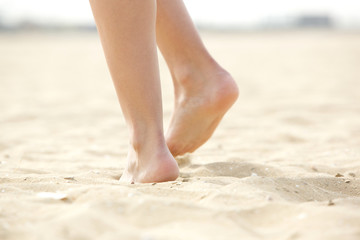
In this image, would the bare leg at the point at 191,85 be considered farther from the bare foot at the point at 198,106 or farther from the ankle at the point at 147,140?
the ankle at the point at 147,140

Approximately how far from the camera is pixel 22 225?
89 centimetres

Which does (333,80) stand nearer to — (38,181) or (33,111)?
(33,111)

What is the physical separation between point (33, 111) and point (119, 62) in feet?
6.95

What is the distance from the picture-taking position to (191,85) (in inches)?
62.6

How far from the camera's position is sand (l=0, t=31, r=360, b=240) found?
0.88 metres

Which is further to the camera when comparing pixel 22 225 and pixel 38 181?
pixel 38 181

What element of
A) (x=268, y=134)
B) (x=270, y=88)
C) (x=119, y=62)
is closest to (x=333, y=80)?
(x=270, y=88)

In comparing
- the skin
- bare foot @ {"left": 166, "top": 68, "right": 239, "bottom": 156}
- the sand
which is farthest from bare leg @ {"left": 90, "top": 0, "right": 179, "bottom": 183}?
bare foot @ {"left": 166, "top": 68, "right": 239, "bottom": 156}

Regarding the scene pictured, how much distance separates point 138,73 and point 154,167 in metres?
0.26

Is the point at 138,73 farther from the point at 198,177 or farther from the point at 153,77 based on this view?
the point at 198,177

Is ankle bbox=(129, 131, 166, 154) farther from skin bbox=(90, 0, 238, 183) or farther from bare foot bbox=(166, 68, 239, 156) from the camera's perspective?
bare foot bbox=(166, 68, 239, 156)

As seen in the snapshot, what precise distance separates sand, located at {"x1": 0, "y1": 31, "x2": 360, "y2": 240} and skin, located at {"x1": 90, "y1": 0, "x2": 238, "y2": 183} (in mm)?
111

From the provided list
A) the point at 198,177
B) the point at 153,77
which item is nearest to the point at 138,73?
the point at 153,77

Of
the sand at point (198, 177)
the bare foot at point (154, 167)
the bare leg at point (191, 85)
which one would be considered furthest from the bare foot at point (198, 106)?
the bare foot at point (154, 167)
